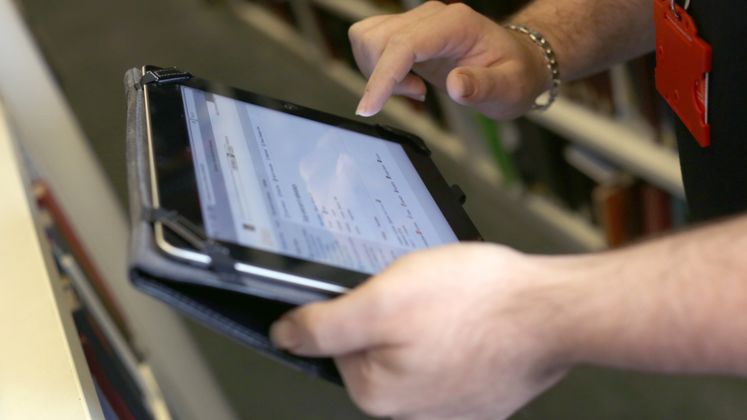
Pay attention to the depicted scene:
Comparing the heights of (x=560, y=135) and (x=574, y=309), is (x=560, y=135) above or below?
below

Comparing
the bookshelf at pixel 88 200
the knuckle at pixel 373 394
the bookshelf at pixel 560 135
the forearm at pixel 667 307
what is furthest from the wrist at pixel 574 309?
the bookshelf at pixel 560 135

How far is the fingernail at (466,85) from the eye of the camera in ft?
2.67

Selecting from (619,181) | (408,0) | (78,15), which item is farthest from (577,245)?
(78,15)

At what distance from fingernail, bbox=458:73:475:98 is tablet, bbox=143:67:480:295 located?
80 millimetres

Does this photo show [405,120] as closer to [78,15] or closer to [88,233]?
[88,233]

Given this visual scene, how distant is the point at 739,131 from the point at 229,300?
51cm

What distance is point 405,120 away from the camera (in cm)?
251

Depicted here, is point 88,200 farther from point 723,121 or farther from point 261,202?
point 723,121

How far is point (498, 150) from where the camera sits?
2.07 metres

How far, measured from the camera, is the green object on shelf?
2.05 m

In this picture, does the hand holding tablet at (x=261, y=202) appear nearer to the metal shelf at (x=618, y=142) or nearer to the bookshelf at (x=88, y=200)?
the bookshelf at (x=88, y=200)

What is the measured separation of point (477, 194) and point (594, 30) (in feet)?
3.94

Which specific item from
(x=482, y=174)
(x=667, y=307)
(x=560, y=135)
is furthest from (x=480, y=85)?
(x=482, y=174)

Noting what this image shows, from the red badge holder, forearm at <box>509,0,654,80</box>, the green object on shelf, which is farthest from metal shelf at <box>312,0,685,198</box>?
the red badge holder
